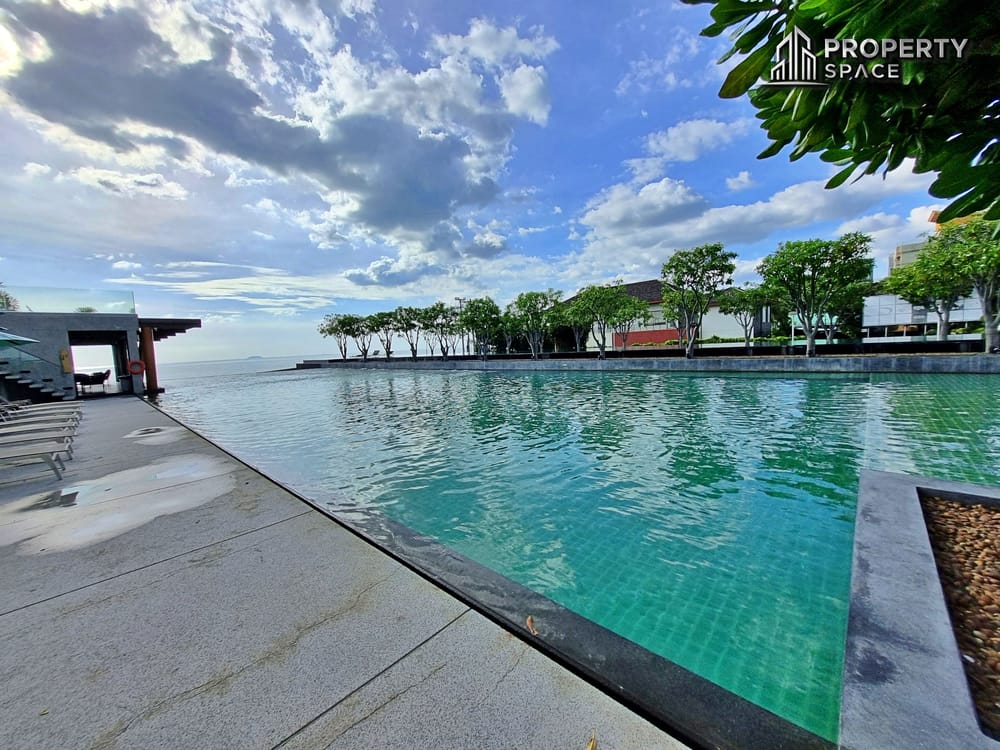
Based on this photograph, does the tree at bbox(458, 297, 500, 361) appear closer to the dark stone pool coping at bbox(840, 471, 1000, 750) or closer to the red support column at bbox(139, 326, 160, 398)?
the red support column at bbox(139, 326, 160, 398)

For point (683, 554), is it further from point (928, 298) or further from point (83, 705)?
point (928, 298)

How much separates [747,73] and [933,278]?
854 inches

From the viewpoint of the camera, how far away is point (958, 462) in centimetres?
530

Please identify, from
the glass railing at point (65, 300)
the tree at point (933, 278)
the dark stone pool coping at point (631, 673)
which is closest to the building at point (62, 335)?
the glass railing at point (65, 300)

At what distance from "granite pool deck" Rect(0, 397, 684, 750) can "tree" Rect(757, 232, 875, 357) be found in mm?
20955

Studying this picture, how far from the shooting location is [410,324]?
4341 centimetres

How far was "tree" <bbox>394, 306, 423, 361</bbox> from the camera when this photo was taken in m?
42.4

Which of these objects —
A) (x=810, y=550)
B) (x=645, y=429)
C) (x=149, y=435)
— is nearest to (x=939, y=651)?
(x=810, y=550)

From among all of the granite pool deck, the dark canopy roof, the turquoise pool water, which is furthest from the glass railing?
the granite pool deck

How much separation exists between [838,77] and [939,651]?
236cm

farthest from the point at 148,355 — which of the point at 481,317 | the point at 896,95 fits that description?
the point at 896,95

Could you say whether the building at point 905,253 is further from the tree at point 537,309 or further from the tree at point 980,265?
the tree at point 537,309

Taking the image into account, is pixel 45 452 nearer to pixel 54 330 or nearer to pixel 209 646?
pixel 209 646

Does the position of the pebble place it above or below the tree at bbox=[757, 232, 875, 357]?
below
